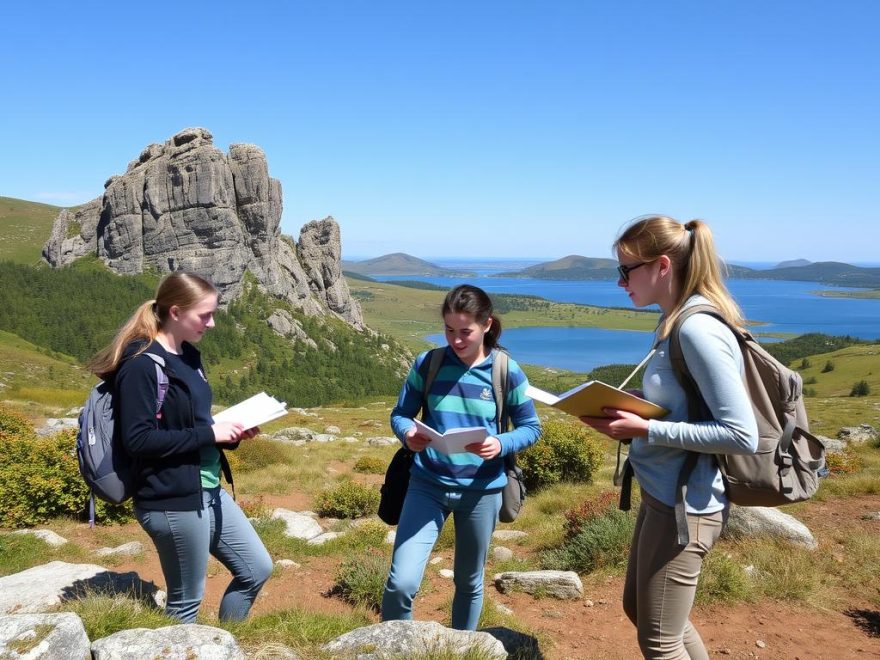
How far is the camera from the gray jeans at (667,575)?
8.61 ft

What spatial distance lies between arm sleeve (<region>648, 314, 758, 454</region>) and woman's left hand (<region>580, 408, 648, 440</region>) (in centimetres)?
18

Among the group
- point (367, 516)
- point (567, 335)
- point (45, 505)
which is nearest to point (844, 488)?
point (367, 516)

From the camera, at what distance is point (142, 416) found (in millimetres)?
3172

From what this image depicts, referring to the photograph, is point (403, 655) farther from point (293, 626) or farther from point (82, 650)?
point (82, 650)

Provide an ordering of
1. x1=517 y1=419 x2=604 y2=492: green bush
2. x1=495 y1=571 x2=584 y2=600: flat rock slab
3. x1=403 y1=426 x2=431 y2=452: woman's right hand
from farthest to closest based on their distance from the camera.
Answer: x1=517 y1=419 x2=604 y2=492: green bush < x1=495 y1=571 x2=584 y2=600: flat rock slab < x1=403 y1=426 x2=431 y2=452: woman's right hand

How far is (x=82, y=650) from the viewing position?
2.92 metres

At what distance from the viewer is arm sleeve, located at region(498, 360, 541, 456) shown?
146 inches

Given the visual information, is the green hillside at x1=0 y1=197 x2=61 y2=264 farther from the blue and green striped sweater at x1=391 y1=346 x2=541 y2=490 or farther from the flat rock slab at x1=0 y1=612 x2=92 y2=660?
the blue and green striped sweater at x1=391 y1=346 x2=541 y2=490

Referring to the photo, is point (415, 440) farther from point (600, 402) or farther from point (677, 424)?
point (677, 424)

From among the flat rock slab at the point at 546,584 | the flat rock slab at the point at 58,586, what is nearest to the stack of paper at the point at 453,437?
the flat rock slab at the point at 58,586

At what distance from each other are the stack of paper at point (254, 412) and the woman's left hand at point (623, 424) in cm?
187

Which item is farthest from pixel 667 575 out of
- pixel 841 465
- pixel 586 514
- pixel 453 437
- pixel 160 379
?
pixel 841 465

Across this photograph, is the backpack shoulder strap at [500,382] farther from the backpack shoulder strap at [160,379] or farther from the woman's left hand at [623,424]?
the backpack shoulder strap at [160,379]

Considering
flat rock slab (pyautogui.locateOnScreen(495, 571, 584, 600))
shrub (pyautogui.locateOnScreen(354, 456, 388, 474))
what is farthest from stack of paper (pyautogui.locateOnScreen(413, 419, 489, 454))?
shrub (pyautogui.locateOnScreen(354, 456, 388, 474))
